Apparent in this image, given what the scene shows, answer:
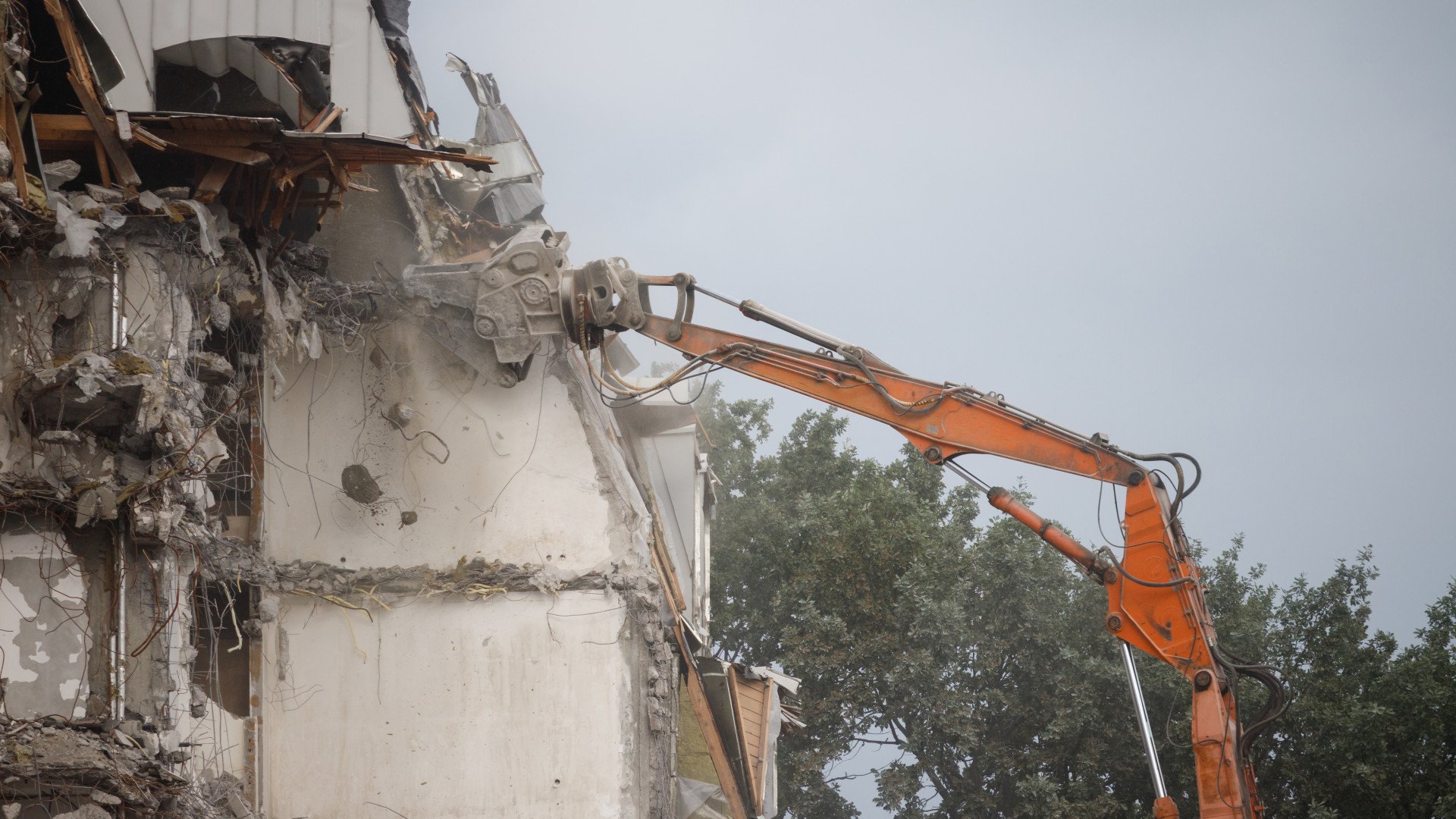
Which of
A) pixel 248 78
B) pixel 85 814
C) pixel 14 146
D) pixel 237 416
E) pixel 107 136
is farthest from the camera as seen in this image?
pixel 248 78

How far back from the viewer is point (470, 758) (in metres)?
9.98

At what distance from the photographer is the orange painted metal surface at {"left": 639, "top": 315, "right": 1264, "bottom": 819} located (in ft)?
29.9

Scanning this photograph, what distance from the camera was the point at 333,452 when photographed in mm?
10375

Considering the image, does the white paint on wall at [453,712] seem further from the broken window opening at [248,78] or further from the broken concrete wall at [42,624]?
the broken window opening at [248,78]

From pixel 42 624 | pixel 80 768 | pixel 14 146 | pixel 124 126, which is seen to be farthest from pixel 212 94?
pixel 80 768

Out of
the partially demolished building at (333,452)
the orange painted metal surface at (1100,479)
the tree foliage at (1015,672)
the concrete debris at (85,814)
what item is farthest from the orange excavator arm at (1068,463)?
the tree foliage at (1015,672)

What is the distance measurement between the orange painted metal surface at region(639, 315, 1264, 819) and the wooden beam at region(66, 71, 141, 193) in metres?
4.16

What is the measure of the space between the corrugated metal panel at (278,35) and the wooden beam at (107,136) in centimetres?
143

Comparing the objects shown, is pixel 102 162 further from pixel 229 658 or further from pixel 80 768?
pixel 229 658

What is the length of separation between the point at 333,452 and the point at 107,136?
137 inches

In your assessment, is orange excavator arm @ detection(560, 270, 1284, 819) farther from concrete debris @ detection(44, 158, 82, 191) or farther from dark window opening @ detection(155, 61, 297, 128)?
concrete debris @ detection(44, 158, 82, 191)

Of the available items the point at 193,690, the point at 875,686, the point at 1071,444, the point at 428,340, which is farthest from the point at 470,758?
the point at 875,686

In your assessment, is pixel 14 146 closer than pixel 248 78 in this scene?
Yes

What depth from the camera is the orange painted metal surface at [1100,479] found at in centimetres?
911
